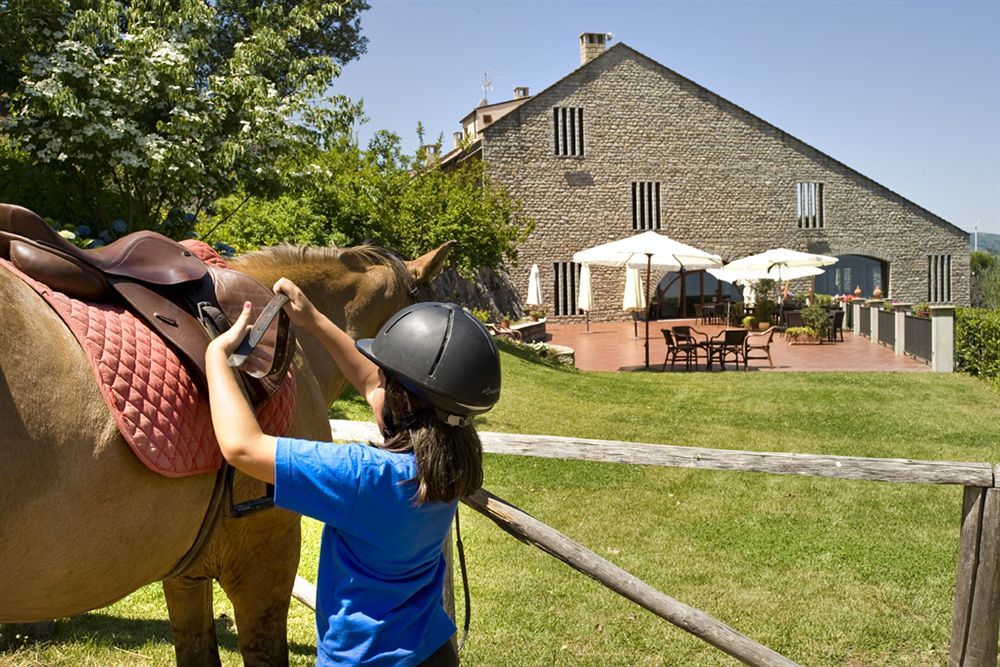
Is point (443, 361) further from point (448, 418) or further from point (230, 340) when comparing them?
point (230, 340)

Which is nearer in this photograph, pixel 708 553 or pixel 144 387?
pixel 144 387

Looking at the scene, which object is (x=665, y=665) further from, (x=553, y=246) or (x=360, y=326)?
(x=553, y=246)

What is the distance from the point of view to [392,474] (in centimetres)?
196

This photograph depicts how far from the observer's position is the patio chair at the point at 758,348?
58.7ft

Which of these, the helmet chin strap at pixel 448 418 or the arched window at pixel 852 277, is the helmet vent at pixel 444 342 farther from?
the arched window at pixel 852 277

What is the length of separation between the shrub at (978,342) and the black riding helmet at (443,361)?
16.0m

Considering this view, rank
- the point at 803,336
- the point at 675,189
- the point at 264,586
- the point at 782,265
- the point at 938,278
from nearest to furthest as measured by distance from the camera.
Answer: the point at 264,586, the point at 803,336, the point at 782,265, the point at 675,189, the point at 938,278

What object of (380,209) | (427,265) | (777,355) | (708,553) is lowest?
(708,553)

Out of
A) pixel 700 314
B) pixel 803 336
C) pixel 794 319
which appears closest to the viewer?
pixel 803 336

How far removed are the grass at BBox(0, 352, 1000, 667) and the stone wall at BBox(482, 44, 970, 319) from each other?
2289cm

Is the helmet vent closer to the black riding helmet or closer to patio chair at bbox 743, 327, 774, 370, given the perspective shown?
the black riding helmet

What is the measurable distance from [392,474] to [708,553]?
5.21m

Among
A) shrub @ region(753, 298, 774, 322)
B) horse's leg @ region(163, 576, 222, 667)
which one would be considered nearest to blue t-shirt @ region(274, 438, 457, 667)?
horse's leg @ region(163, 576, 222, 667)

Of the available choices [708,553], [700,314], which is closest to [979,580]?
[708,553]
